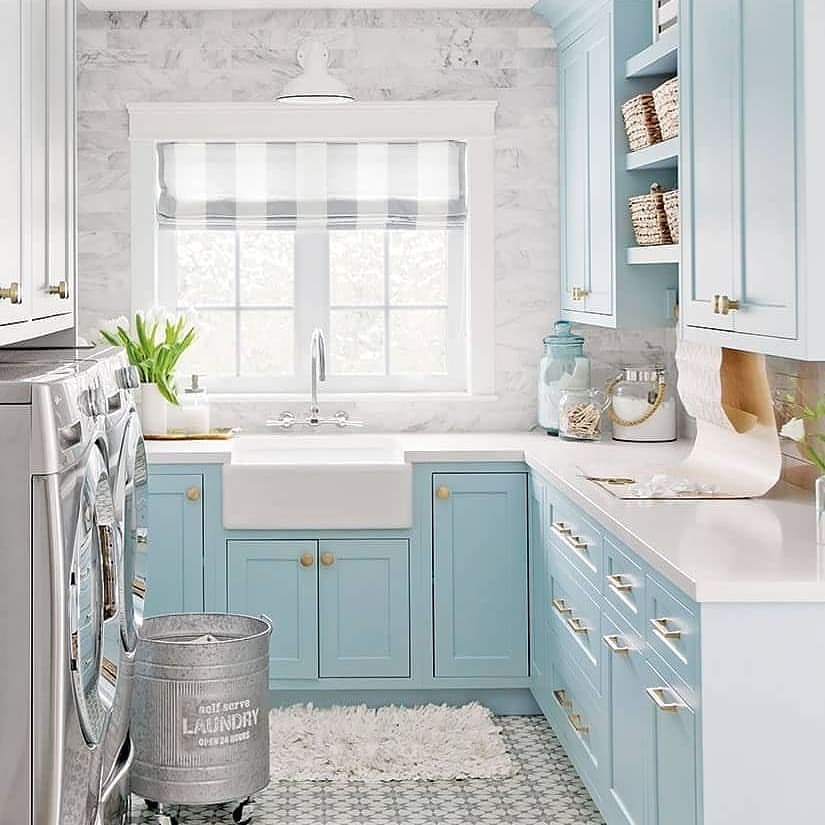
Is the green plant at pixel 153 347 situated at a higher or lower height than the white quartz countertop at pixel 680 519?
higher

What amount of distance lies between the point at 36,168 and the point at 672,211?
6.01 ft

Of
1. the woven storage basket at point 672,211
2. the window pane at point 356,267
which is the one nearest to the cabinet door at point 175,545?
the window pane at point 356,267

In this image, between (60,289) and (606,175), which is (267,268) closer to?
(606,175)

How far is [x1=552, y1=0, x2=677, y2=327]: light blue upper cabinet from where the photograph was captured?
13.5ft

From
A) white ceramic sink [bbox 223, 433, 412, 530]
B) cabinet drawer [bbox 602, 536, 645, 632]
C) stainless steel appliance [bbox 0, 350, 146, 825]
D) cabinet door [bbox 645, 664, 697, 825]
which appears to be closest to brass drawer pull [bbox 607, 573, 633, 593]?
cabinet drawer [bbox 602, 536, 645, 632]

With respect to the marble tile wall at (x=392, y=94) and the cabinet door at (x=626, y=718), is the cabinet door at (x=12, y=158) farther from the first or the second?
the marble tile wall at (x=392, y=94)

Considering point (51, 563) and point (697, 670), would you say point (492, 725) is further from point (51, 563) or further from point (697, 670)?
point (51, 563)

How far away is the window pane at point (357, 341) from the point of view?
5.02 metres

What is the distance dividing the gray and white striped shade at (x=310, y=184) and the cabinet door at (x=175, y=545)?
3.75 feet

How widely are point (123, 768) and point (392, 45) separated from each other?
284 cm

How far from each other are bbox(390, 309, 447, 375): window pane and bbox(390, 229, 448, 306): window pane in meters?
0.05

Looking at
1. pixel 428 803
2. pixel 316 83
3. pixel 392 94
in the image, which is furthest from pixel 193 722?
pixel 392 94

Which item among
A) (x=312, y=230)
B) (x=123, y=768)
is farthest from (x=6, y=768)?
(x=312, y=230)

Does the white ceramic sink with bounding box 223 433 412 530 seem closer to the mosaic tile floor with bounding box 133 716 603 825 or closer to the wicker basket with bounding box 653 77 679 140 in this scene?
the mosaic tile floor with bounding box 133 716 603 825
